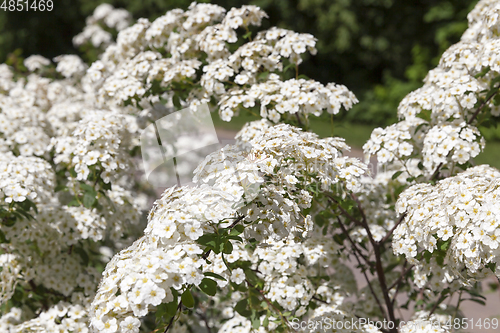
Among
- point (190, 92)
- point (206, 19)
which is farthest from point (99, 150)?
point (206, 19)

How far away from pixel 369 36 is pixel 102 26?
7636mm

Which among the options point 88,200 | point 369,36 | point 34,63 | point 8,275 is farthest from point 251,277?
point 369,36

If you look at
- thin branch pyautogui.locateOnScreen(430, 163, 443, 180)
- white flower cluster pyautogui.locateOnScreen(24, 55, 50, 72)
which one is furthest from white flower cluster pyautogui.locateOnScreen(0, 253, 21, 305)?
white flower cluster pyautogui.locateOnScreen(24, 55, 50, 72)

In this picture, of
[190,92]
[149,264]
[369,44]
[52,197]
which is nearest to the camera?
[149,264]

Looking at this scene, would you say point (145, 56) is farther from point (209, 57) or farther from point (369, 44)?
point (369, 44)

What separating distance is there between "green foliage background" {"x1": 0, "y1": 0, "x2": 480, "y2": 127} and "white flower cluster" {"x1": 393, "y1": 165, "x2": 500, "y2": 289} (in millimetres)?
9194

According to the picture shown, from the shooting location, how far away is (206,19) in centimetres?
273

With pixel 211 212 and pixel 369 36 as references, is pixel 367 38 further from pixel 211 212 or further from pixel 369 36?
pixel 211 212

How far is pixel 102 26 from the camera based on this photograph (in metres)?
5.62

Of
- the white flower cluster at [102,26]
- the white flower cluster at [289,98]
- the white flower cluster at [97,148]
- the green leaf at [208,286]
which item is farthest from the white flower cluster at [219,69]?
the white flower cluster at [102,26]

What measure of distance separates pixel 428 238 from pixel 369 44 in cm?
1045

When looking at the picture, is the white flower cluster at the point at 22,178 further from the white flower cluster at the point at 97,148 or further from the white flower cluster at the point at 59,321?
the white flower cluster at the point at 59,321

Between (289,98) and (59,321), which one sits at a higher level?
(289,98)

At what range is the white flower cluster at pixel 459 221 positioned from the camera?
149 centimetres
